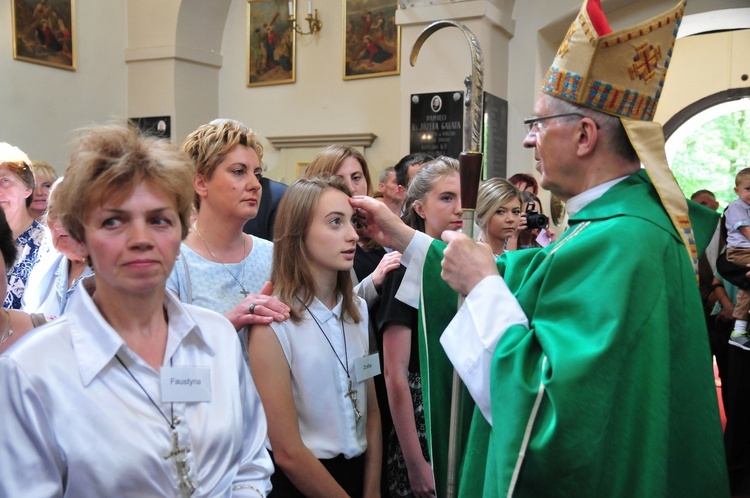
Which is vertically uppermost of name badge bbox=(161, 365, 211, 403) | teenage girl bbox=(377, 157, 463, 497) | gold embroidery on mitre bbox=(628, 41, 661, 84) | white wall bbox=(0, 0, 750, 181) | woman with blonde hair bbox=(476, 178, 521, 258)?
white wall bbox=(0, 0, 750, 181)

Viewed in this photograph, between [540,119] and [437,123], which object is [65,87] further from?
[540,119]

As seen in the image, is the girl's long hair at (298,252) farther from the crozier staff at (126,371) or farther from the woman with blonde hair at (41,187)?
the woman with blonde hair at (41,187)

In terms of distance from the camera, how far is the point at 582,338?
5.14ft

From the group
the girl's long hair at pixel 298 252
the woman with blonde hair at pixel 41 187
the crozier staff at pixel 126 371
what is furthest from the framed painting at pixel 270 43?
the crozier staff at pixel 126 371

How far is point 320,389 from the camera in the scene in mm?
2268

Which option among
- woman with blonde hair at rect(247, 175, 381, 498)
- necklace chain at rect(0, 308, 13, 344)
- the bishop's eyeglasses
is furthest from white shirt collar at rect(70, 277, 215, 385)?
the bishop's eyeglasses

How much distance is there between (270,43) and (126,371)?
7.54m

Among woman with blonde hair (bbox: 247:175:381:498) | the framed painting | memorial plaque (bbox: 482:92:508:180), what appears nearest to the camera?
woman with blonde hair (bbox: 247:175:381:498)

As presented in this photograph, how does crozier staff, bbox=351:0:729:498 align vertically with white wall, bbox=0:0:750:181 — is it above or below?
below

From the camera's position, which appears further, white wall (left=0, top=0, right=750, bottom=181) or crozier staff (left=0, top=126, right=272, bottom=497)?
white wall (left=0, top=0, right=750, bottom=181)

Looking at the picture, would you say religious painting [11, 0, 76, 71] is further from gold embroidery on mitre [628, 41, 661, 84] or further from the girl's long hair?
gold embroidery on mitre [628, 41, 661, 84]

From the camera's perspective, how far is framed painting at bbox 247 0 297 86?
27.7ft

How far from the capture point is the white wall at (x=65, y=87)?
24.3 ft

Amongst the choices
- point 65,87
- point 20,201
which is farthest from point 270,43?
point 20,201
